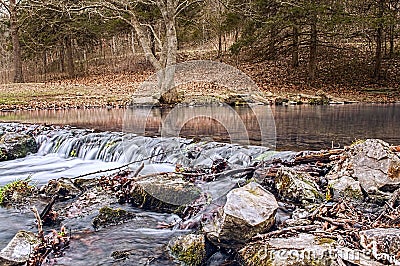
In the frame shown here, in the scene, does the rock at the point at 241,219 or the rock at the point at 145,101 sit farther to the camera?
the rock at the point at 145,101

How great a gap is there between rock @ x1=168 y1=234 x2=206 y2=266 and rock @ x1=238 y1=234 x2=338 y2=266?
0.41 m

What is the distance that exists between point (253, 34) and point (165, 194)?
2006cm

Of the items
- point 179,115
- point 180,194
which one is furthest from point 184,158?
point 179,115

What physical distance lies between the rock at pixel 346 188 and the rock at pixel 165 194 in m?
1.57

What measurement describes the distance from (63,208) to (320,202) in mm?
3149

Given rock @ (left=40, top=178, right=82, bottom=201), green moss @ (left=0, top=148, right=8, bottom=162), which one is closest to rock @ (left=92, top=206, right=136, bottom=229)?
rock @ (left=40, top=178, right=82, bottom=201)

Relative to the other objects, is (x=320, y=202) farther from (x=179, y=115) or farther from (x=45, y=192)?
(x=179, y=115)

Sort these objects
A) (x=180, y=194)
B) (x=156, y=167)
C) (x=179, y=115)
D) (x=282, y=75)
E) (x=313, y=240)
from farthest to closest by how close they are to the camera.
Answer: (x=282, y=75), (x=179, y=115), (x=156, y=167), (x=180, y=194), (x=313, y=240)

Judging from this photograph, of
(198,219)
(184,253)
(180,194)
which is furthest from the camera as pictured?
(180,194)

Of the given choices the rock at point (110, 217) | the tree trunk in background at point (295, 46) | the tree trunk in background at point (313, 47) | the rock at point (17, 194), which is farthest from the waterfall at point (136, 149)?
the tree trunk in background at point (313, 47)

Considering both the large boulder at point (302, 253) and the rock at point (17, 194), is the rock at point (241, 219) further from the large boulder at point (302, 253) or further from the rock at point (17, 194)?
the rock at point (17, 194)

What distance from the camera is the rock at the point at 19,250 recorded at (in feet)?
11.2

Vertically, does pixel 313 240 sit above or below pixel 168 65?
below

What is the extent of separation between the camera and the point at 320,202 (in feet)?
14.0
